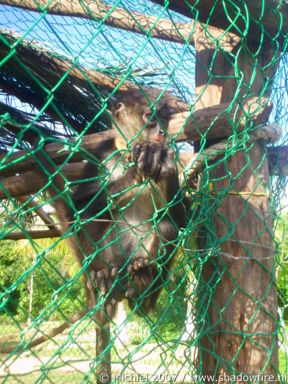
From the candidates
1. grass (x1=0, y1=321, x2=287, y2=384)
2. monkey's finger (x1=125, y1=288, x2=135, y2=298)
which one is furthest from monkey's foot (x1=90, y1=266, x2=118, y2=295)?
grass (x1=0, y1=321, x2=287, y2=384)

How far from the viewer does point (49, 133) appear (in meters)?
3.44

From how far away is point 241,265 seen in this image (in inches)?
82.6

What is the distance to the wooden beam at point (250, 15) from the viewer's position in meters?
1.92

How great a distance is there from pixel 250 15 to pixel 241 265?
1.28 m

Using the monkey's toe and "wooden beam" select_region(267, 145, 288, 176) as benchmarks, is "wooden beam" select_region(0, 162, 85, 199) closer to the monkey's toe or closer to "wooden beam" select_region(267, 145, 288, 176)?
the monkey's toe

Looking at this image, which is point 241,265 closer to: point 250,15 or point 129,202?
point 129,202

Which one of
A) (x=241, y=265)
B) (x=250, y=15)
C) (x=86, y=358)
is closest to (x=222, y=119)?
(x=250, y=15)

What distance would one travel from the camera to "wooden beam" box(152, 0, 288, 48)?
1.92 metres

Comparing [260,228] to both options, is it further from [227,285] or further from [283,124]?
[283,124]

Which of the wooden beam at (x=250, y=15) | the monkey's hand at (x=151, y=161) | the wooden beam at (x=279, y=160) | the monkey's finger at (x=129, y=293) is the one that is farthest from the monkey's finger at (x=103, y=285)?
the wooden beam at (x=250, y=15)

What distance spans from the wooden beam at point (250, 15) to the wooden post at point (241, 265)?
3.9 inches

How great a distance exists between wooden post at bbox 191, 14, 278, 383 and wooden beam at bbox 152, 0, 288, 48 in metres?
0.10

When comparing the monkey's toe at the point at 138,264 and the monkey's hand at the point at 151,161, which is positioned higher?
the monkey's hand at the point at 151,161

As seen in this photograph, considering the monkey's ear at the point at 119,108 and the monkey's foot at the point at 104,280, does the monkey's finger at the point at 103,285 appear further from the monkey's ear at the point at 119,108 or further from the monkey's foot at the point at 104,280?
the monkey's ear at the point at 119,108
